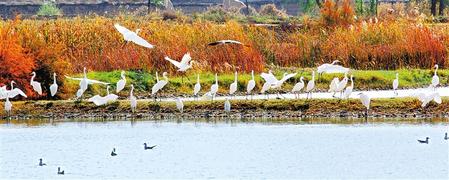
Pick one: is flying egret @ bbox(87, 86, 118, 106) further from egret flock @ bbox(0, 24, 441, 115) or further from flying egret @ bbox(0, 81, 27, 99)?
flying egret @ bbox(0, 81, 27, 99)

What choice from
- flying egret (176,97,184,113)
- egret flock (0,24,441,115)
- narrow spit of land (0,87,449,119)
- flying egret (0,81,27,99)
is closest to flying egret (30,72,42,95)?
egret flock (0,24,441,115)

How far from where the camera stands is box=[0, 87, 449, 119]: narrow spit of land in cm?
3475

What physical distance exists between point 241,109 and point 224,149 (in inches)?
251

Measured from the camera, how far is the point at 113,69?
4238cm

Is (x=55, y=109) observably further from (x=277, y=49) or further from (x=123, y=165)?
(x=277, y=49)

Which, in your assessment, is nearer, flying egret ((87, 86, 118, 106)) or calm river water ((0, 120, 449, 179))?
calm river water ((0, 120, 449, 179))

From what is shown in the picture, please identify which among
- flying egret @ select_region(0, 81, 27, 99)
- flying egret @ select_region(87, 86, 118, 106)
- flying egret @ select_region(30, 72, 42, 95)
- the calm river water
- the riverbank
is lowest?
the calm river water

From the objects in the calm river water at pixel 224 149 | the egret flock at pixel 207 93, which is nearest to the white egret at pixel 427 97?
the egret flock at pixel 207 93

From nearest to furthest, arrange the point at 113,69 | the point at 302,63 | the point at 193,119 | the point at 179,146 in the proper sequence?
1. the point at 179,146
2. the point at 193,119
3. the point at 113,69
4. the point at 302,63

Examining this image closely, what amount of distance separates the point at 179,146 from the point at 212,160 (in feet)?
7.67

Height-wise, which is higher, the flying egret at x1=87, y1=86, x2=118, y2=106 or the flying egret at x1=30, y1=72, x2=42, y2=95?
the flying egret at x1=30, y1=72, x2=42, y2=95

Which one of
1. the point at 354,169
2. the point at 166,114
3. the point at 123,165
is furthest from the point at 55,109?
the point at 354,169

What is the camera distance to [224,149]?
29.0 meters

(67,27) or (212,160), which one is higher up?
(67,27)
